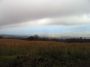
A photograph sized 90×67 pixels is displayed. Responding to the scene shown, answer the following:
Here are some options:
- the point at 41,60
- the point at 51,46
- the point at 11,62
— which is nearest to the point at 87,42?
the point at 51,46

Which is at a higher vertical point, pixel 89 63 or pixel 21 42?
pixel 21 42

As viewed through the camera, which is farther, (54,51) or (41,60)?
(54,51)

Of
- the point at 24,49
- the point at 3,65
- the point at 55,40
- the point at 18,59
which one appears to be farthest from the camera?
the point at 55,40

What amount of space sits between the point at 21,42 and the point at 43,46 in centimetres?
411

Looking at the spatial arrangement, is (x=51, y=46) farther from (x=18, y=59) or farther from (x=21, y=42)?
(x=18, y=59)

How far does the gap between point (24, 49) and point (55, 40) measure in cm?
872

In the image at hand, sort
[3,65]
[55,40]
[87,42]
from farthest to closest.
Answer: [55,40] → [87,42] → [3,65]

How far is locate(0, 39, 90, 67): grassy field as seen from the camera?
36219 mm

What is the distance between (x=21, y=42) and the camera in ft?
→ 159

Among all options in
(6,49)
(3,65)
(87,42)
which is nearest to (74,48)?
(87,42)

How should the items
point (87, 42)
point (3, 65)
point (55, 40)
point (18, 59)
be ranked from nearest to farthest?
1. point (3, 65)
2. point (18, 59)
3. point (87, 42)
4. point (55, 40)

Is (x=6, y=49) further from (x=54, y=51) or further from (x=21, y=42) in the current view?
(x=54, y=51)

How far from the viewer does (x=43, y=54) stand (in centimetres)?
4200

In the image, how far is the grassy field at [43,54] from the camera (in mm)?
36219
